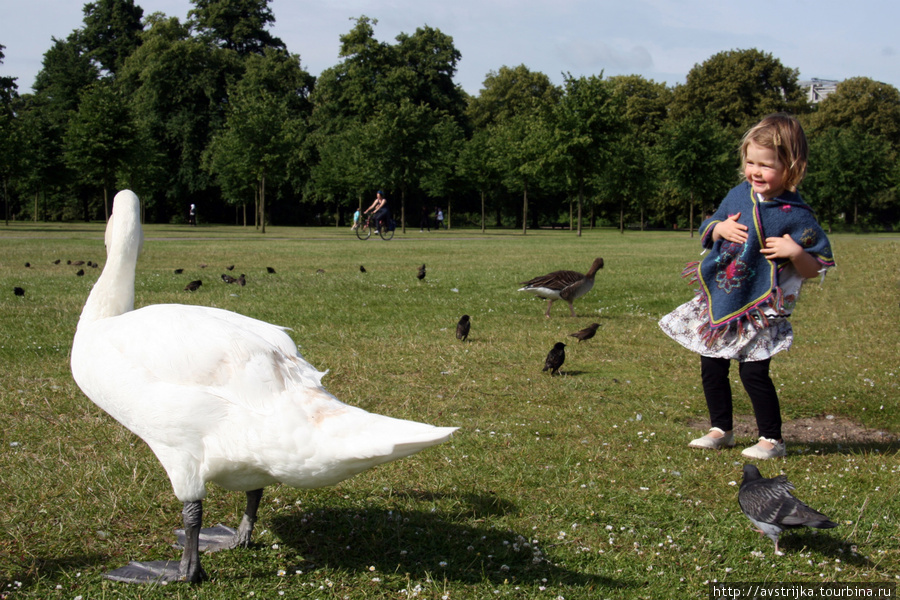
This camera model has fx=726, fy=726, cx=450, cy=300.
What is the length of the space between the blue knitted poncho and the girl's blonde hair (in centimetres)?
20

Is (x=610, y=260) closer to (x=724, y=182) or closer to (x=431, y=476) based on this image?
(x=431, y=476)

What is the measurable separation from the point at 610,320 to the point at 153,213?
6416 centimetres

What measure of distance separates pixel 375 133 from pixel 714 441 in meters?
41.0

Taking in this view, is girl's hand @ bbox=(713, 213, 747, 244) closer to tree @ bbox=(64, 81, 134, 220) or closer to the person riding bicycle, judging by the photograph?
the person riding bicycle

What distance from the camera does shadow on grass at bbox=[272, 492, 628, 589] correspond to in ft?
11.1

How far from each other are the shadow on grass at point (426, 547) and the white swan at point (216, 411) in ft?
2.13

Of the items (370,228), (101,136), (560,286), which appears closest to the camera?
(560,286)

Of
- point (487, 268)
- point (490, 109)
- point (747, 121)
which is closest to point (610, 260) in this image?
point (487, 268)

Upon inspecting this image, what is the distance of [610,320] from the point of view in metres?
11.1

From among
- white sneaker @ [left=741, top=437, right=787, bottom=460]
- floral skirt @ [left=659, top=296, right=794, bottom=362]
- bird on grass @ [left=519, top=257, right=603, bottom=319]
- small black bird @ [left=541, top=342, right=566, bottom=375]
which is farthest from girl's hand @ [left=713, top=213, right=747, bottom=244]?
bird on grass @ [left=519, top=257, right=603, bottom=319]

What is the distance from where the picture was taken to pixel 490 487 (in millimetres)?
4344

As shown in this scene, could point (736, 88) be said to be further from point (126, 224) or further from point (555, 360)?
point (126, 224)

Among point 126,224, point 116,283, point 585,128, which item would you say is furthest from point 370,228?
point 116,283

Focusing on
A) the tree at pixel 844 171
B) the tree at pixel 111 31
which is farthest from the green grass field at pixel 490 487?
the tree at pixel 111 31
